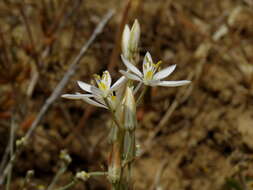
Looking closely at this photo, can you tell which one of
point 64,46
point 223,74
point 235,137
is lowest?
point 235,137

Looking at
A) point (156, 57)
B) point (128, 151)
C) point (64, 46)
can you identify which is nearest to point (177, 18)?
point (156, 57)

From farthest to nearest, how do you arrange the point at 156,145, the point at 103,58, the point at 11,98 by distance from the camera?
1. the point at 103,58
2. the point at 156,145
3. the point at 11,98

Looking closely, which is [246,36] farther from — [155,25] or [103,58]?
[103,58]

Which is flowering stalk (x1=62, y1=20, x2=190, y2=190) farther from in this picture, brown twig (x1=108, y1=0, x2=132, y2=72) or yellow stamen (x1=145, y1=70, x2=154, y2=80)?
brown twig (x1=108, y1=0, x2=132, y2=72)

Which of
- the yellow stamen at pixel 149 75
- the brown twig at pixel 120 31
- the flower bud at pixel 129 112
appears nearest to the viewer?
the flower bud at pixel 129 112

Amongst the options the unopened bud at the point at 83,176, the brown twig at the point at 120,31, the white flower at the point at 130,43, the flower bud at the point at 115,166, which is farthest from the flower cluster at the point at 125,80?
the brown twig at the point at 120,31

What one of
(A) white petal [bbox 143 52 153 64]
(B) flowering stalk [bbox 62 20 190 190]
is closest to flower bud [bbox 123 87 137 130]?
(B) flowering stalk [bbox 62 20 190 190]

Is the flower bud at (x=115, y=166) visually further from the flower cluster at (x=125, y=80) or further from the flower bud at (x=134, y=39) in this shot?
the flower bud at (x=134, y=39)

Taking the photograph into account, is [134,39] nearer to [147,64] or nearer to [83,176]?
[147,64]
